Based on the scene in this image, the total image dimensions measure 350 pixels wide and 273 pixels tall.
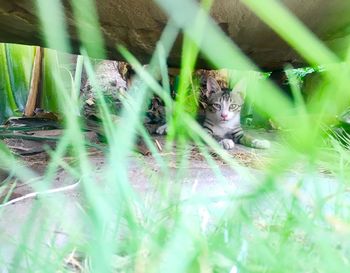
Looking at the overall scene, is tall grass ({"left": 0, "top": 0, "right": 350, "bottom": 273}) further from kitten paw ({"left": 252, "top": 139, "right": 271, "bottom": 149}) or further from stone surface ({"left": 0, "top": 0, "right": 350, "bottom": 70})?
kitten paw ({"left": 252, "top": 139, "right": 271, "bottom": 149})

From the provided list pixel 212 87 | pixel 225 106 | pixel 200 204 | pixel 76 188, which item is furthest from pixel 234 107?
pixel 200 204

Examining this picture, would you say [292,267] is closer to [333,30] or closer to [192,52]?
[192,52]

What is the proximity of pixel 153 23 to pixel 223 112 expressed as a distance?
113 cm

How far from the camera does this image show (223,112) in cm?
216

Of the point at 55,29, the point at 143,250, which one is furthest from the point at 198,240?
the point at 55,29

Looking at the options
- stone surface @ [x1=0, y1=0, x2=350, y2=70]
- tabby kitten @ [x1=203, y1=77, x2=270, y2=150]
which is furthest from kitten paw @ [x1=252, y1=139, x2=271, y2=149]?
stone surface @ [x1=0, y1=0, x2=350, y2=70]

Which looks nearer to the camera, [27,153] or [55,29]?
[55,29]

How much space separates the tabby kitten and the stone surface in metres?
0.83

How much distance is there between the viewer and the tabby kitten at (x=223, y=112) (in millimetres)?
2114

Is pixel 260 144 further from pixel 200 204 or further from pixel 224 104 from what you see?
pixel 200 204

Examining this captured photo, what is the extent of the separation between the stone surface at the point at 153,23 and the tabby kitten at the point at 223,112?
32.6 inches

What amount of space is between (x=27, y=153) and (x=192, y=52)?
122 cm

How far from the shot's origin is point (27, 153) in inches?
55.4

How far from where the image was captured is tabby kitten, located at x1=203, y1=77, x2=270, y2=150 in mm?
2114
